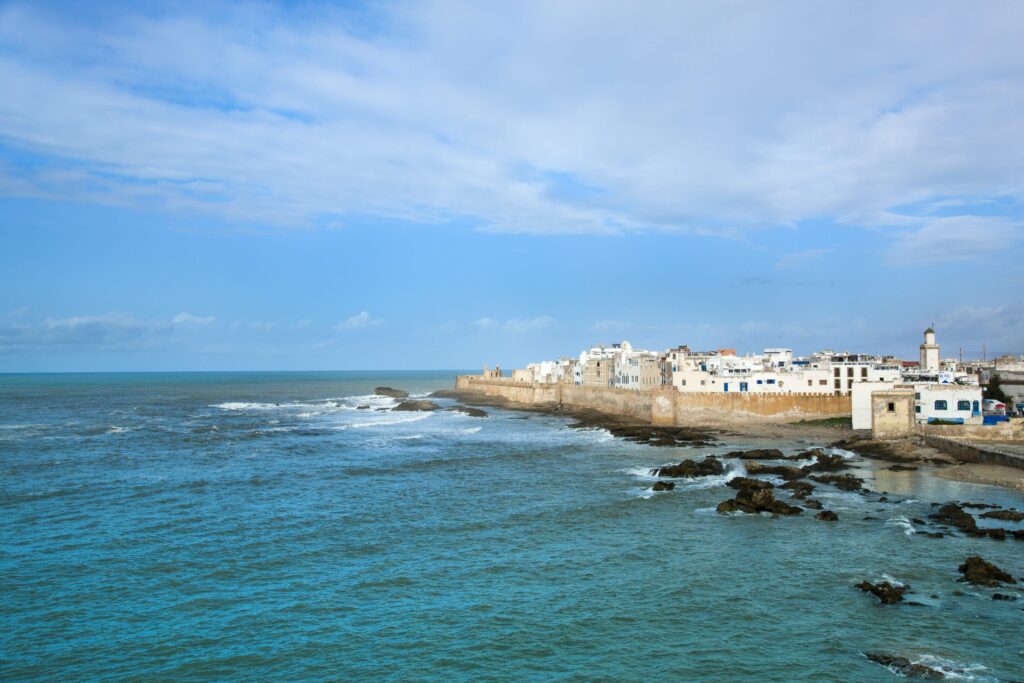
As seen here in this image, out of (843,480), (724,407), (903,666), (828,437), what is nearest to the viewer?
(903,666)

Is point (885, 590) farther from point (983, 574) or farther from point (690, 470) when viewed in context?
point (690, 470)

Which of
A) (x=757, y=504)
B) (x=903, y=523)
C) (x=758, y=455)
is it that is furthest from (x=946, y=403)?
(x=757, y=504)

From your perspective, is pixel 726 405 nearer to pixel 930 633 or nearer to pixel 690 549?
pixel 690 549

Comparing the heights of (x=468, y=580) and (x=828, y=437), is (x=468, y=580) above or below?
below

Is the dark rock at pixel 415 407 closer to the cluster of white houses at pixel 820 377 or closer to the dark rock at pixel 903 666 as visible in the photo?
the cluster of white houses at pixel 820 377

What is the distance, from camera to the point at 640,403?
250 ft

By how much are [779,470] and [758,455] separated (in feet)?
18.8

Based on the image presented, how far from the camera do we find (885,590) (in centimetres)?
1992

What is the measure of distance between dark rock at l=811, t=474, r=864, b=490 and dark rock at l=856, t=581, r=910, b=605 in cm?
1635

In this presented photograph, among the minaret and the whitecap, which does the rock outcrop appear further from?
the minaret

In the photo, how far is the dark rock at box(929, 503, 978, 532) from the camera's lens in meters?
26.8

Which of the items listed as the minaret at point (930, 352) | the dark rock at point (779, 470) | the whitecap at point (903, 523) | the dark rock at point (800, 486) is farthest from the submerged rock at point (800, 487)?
the minaret at point (930, 352)

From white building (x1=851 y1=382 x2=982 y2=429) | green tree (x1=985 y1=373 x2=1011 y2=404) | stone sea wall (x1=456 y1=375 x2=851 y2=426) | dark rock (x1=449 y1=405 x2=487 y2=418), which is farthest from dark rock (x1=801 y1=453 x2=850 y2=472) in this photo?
dark rock (x1=449 y1=405 x2=487 y2=418)

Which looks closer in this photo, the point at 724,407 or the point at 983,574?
the point at 983,574
